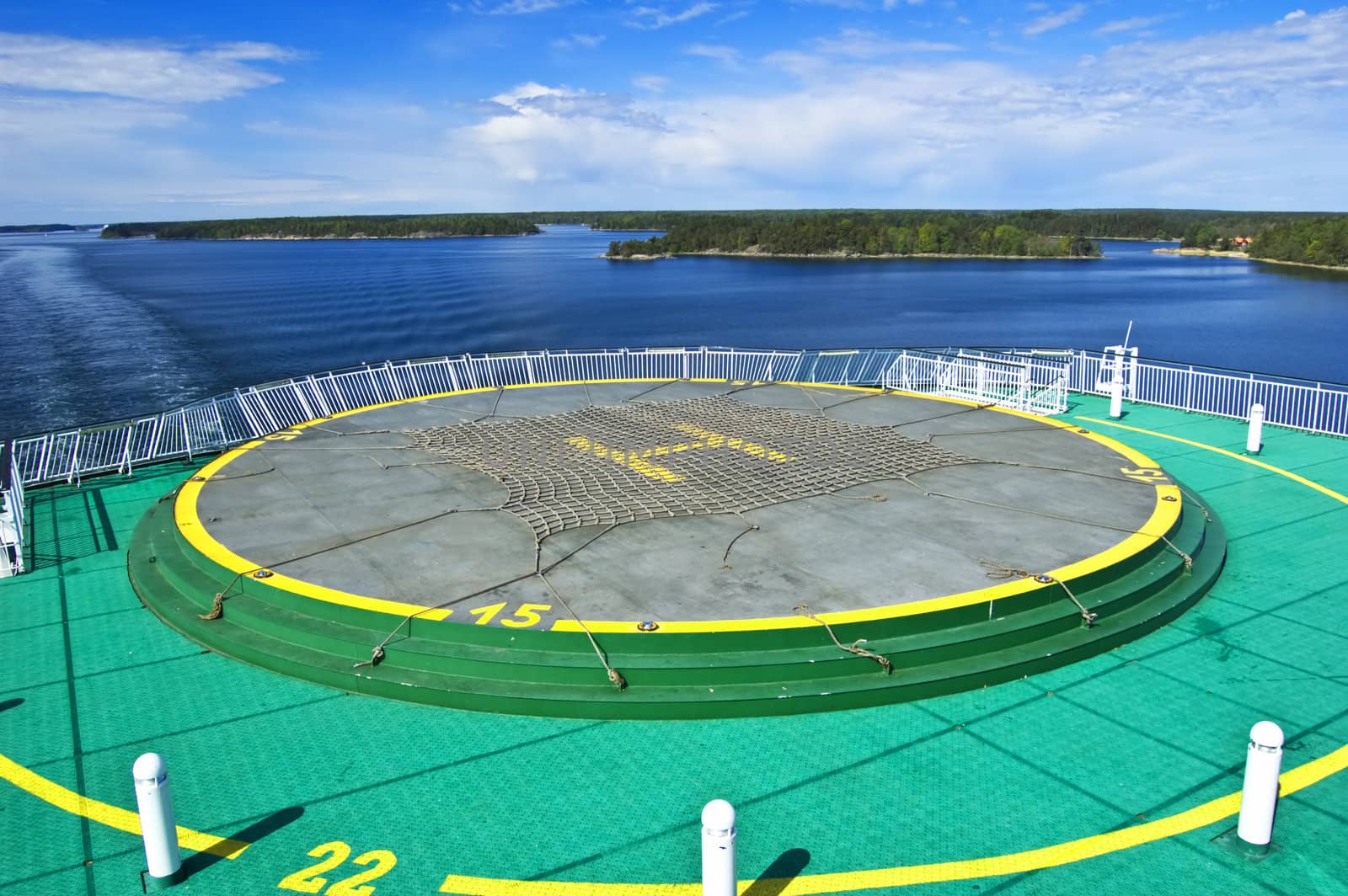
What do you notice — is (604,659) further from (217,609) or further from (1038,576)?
(1038,576)

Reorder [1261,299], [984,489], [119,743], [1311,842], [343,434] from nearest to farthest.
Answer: [1311,842], [119,743], [984,489], [343,434], [1261,299]

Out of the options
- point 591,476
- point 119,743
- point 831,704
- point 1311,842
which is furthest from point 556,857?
point 591,476

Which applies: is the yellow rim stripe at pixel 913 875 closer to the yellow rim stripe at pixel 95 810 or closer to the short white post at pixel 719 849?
the short white post at pixel 719 849

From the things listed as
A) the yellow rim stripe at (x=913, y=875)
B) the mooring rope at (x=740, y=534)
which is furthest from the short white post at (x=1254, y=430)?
the yellow rim stripe at (x=913, y=875)

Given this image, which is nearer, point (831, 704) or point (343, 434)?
point (831, 704)

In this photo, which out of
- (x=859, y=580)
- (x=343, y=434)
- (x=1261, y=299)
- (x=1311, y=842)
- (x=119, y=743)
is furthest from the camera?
(x=1261, y=299)

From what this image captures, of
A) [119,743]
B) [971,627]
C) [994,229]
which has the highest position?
[994,229]

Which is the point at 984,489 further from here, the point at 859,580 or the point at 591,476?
the point at 591,476
